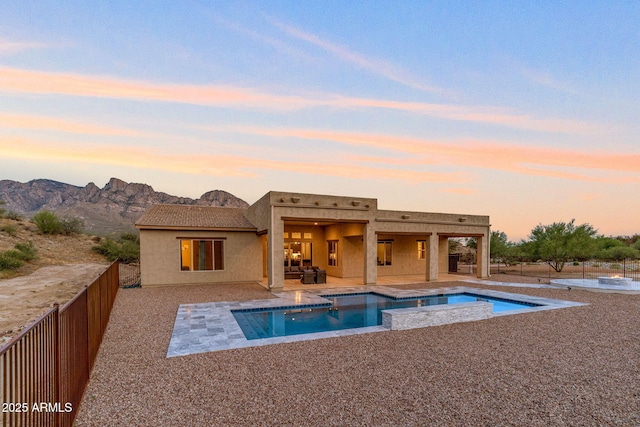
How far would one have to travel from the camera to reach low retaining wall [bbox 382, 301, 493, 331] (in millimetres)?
8102

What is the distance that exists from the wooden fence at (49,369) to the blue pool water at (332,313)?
4.03 metres

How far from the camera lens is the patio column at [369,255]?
16.1 metres

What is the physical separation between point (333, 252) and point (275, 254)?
6794 mm

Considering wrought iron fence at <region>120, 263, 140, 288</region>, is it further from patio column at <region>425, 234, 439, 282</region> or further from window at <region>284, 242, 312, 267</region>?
patio column at <region>425, 234, 439, 282</region>

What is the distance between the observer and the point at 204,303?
11.1 meters

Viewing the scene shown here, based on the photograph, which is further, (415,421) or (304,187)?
(304,187)

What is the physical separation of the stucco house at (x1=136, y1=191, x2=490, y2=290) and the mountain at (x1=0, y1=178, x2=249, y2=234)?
4879 cm

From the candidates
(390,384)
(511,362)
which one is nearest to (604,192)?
(511,362)

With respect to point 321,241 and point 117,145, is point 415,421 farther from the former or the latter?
point 117,145

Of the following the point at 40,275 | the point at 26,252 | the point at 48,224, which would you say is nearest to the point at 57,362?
the point at 40,275

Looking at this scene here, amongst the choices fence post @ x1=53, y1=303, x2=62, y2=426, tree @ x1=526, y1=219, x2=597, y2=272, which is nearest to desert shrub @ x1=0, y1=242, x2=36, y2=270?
fence post @ x1=53, y1=303, x2=62, y2=426

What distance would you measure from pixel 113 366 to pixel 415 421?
518 centimetres

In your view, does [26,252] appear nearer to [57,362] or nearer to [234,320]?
[234,320]

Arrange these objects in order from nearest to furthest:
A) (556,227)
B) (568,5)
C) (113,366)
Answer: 1. (113,366)
2. (568,5)
3. (556,227)
